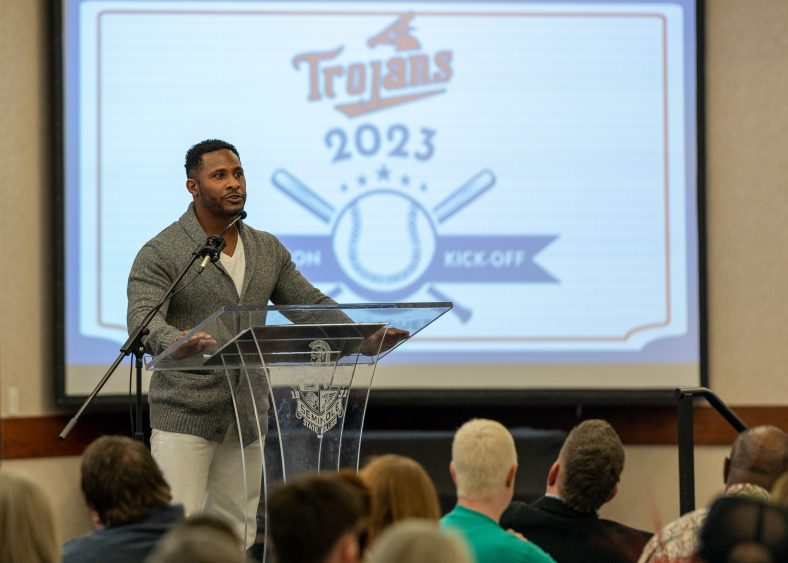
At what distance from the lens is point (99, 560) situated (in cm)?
230

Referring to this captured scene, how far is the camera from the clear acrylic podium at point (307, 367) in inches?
116

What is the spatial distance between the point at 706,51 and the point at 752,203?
0.71m

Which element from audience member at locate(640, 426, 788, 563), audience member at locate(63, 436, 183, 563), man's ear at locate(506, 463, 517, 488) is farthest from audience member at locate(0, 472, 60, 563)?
audience member at locate(640, 426, 788, 563)

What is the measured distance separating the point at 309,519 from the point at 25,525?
18.5 inches

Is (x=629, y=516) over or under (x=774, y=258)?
under

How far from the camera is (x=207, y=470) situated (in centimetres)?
347

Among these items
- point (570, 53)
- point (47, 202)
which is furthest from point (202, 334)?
point (570, 53)

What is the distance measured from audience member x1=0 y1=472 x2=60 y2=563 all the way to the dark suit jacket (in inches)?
54.6

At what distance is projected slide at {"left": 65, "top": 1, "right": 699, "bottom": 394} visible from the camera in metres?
5.50

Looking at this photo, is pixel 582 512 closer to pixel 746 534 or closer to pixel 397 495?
pixel 397 495

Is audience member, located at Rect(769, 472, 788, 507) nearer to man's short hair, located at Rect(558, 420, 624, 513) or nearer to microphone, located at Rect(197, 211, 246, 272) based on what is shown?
man's short hair, located at Rect(558, 420, 624, 513)

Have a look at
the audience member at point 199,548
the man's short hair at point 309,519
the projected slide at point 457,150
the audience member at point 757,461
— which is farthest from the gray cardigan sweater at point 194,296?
the projected slide at point 457,150

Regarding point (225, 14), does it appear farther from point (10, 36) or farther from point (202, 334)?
point (202, 334)

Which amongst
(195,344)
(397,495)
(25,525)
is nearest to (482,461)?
(397,495)
